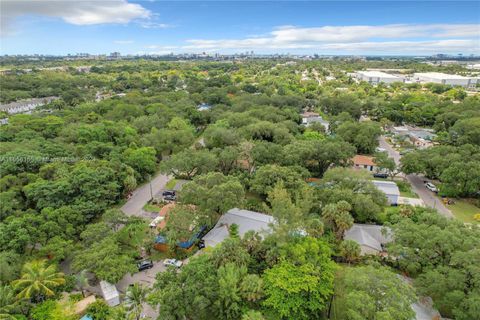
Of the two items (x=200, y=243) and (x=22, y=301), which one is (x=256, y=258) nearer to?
(x=200, y=243)

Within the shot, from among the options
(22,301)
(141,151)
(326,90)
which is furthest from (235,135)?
(326,90)

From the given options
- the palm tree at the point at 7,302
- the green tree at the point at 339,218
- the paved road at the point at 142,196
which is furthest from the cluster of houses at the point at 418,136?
the palm tree at the point at 7,302

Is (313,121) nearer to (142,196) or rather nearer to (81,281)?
(142,196)

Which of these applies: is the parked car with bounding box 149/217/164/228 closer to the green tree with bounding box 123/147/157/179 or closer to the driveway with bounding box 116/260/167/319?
the driveway with bounding box 116/260/167/319

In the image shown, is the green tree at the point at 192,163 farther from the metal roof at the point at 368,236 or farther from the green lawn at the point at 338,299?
the green lawn at the point at 338,299

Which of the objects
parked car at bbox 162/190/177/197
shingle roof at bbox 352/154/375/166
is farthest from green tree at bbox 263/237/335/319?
shingle roof at bbox 352/154/375/166

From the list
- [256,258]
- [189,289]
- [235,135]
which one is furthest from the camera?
[235,135]
